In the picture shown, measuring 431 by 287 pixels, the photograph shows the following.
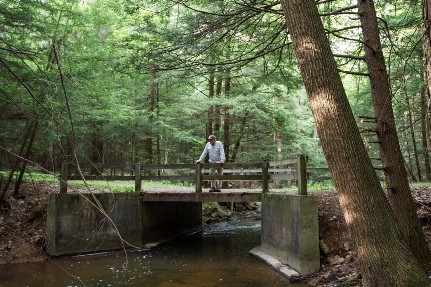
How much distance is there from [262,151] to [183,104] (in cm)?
535

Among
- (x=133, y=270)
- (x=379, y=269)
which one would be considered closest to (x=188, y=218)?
(x=133, y=270)

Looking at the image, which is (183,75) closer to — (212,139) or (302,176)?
(302,176)

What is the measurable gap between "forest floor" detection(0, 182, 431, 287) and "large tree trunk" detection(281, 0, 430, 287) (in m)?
3.02

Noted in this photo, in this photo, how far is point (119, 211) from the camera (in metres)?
12.0

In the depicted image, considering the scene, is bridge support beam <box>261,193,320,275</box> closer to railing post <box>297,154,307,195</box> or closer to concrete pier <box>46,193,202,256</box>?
railing post <box>297,154,307,195</box>

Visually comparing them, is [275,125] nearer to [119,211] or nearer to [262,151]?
[262,151]

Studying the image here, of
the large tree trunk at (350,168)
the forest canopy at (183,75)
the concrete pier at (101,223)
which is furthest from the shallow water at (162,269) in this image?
the large tree trunk at (350,168)

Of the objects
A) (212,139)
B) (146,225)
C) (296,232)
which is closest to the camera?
(296,232)

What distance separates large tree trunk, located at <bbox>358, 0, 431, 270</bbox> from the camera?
20.0ft

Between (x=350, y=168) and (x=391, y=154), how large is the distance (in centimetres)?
253

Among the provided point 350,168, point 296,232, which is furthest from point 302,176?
point 350,168

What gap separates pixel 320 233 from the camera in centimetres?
923

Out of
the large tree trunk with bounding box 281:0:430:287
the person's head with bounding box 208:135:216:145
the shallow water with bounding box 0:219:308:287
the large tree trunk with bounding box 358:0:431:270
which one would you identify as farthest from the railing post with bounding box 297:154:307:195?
the large tree trunk with bounding box 281:0:430:287

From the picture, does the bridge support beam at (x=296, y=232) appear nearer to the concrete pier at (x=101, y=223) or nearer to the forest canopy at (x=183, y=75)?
the forest canopy at (x=183, y=75)
